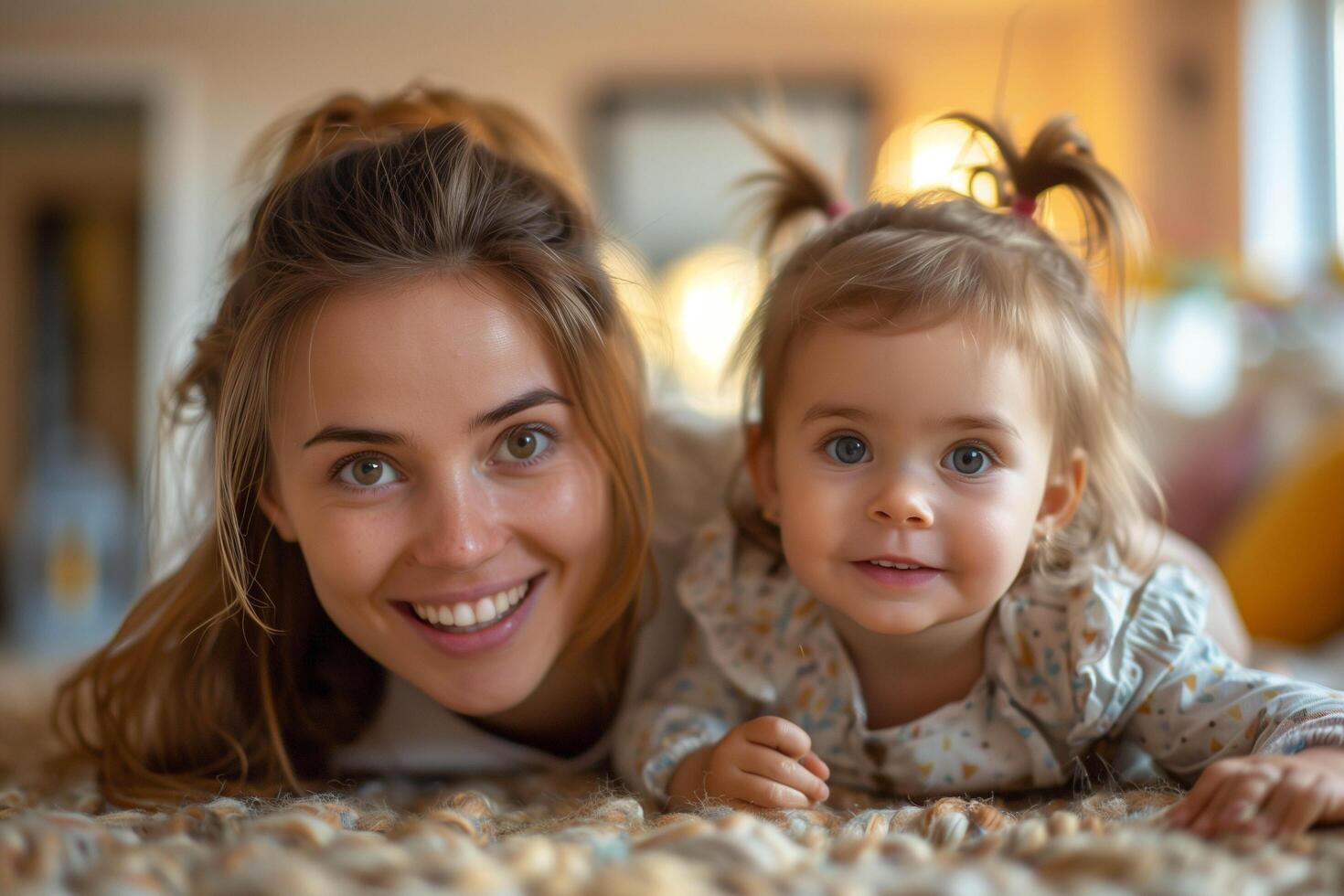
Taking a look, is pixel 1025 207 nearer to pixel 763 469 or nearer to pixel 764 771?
pixel 763 469

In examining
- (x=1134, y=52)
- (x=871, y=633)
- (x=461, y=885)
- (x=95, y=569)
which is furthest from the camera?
(x=95, y=569)

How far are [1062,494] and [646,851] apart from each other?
0.50 m

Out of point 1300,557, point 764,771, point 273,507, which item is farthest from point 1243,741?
point 1300,557

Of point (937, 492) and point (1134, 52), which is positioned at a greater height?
point (1134, 52)

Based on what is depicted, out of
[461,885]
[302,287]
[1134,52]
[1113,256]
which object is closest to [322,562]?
[302,287]

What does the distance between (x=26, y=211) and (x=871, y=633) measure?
464cm

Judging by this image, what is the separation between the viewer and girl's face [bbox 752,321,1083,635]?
0.82 metres

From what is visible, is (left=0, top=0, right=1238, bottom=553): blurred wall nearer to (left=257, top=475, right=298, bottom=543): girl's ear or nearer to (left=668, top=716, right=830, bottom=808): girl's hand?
(left=257, top=475, right=298, bottom=543): girl's ear

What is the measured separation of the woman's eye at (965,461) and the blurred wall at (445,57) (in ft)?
12.4

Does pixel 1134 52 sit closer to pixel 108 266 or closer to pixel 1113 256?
pixel 1113 256

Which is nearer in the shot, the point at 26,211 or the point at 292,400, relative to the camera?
the point at 292,400

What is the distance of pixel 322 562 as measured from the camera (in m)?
0.89

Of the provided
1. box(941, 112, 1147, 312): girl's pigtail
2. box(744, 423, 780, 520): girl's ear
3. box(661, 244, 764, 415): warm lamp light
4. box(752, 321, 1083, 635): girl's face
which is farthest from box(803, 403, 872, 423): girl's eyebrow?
box(661, 244, 764, 415): warm lamp light

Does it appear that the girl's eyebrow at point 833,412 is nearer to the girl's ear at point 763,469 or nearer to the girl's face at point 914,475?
the girl's face at point 914,475
